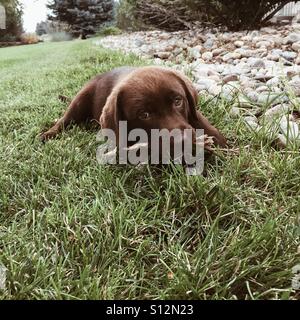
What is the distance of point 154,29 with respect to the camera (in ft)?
29.2

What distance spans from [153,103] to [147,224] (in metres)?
0.70

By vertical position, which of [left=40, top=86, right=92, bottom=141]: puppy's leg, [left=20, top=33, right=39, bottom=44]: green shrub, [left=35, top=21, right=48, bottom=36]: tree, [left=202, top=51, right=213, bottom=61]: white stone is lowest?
[left=40, top=86, right=92, bottom=141]: puppy's leg

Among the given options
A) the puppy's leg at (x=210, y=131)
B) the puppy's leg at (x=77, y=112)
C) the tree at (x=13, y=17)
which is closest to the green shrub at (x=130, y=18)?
the puppy's leg at (x=77, y=112)

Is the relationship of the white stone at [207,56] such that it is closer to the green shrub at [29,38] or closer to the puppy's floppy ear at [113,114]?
the green shrub at [29,38]

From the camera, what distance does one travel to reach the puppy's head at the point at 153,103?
2195mm

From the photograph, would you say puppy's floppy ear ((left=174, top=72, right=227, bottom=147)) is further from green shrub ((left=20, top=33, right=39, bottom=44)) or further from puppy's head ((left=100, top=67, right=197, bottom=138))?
green shrub ((left=20, top=33, right=39, bottom=44))

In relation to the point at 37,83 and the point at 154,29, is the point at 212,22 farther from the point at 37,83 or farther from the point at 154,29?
the point at 37,83

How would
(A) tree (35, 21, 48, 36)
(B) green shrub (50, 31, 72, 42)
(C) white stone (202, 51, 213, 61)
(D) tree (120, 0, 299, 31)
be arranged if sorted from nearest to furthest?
(A) tree (35, 21, 48, 36) < (B) green shrub (50, 31, 72, 42) < (C) white stone (202, 51, 213, 61) < (D) tree (120, 0, 299, 31)

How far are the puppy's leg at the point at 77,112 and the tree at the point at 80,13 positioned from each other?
402 mm

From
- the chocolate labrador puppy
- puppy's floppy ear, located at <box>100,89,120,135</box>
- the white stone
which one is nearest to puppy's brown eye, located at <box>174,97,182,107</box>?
the chocolate labrador puppy

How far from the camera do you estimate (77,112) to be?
2.99 meters

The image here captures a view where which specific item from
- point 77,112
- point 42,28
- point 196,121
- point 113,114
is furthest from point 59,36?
point 196,121

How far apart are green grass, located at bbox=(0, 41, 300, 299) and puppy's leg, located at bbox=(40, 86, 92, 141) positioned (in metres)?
0.29

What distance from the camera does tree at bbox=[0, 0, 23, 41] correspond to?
94.7 inches
